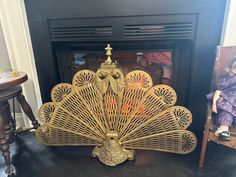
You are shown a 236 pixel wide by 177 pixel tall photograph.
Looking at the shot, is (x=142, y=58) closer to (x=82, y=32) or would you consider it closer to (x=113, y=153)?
(x=82, y=32)

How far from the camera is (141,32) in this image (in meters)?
1.33

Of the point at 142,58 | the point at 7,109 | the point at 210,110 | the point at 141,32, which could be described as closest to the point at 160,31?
the point at 141,32

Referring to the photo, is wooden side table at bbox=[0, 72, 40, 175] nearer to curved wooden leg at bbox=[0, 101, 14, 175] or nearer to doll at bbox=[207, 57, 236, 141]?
curved wooden leg at bbox=[0, 101, 14, 175]

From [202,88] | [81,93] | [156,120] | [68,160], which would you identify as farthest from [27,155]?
[202,88]

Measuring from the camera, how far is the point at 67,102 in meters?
1.29

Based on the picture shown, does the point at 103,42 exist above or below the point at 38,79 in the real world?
above

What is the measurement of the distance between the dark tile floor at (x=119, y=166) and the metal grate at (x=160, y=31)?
76 centimetres

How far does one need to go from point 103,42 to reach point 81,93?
0.39 meters

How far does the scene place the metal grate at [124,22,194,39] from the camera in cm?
128

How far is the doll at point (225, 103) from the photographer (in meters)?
1.17

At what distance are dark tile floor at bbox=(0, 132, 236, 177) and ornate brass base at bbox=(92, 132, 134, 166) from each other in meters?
0.03

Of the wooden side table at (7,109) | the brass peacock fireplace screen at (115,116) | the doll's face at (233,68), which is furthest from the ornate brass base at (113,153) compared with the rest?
the doll's face at (233,68)

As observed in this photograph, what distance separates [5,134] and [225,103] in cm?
130

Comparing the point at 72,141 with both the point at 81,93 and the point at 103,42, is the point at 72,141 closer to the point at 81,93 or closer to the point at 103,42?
the point at 81,93
